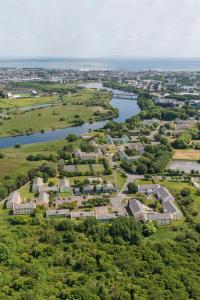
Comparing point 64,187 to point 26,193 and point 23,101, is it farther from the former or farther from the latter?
point 23,101

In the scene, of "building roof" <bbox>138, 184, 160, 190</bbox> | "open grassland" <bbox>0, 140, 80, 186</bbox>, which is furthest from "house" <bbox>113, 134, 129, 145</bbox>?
"building roof" <bbox>138, 184, 160, 190</bbox>

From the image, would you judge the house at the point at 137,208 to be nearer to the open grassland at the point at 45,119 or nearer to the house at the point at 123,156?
the house at the point at 123,156

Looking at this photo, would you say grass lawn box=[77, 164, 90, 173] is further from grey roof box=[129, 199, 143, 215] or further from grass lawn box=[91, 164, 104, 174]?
grey roof box=[129, 199, 143, 215]

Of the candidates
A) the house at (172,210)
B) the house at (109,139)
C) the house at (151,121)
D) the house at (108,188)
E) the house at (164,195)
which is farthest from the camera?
the house at (151,121)

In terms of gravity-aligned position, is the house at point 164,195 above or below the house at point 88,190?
above

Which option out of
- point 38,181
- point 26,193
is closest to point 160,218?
point 26,193

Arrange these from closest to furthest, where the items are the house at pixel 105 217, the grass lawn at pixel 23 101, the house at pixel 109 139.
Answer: the house at pixel 105 217 → the house at pixel 109 139 → the grass lawn at pixel 23 101

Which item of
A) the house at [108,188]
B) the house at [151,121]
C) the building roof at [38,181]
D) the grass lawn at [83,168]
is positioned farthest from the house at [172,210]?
the house at [151,121]
